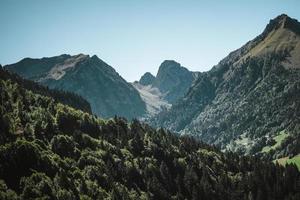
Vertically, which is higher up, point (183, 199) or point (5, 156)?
point (5, 156)

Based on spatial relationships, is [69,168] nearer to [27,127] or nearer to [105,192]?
[105,192]

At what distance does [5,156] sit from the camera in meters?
156

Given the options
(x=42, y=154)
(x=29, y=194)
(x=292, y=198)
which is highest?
(x=42, y=154)

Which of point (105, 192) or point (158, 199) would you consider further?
point (158, 199)

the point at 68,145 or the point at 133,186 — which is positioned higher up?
the point at 68,145

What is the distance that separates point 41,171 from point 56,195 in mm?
15283

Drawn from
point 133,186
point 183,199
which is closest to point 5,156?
point 133,186

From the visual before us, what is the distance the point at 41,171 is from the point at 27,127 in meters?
38.7

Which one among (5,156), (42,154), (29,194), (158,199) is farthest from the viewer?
(158,199)

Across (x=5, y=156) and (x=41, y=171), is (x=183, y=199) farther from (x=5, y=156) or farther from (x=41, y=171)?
(x=5, y=156)

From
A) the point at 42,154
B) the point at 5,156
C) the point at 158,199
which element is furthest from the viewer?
the point at 158,199

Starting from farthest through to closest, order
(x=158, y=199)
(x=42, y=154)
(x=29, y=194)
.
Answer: (x=158, y=199)
(x=42, y=154)
(x=29, y=194)

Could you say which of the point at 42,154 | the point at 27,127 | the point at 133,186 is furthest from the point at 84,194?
the point at 27,127

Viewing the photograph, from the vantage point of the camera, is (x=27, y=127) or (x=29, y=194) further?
(x=27, y=127)
